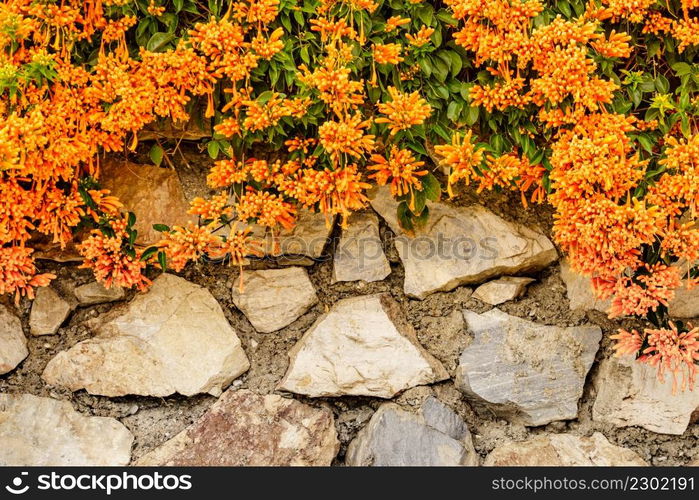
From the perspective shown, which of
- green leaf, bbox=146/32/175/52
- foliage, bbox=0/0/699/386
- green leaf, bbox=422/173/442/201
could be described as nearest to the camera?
Result: foliage, bbox=0/0/699/386

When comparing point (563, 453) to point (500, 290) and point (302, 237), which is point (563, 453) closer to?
point (500, 290)

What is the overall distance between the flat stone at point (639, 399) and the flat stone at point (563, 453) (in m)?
0.08

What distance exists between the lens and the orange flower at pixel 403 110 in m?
2.13

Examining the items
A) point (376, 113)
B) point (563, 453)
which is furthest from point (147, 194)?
point (563, 453)

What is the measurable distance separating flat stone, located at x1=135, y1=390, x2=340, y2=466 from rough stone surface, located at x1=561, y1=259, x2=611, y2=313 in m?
0.88

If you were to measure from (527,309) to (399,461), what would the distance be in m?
0.64

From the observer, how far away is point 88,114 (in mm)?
2199

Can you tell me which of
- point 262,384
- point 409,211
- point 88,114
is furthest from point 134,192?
point 409,211

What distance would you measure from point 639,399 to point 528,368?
1.16 feet

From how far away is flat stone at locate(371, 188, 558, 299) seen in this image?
95.3 inches

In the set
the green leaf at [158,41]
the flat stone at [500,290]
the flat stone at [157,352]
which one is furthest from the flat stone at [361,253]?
the green leaf at [158,41]

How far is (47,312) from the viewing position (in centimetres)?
247

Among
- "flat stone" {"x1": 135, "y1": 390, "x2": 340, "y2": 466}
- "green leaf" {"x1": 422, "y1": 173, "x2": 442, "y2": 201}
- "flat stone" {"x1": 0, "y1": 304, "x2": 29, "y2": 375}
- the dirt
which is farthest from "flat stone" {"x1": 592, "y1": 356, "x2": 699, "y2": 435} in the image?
"flat stone" {"x1": 0, "y1": 304, "x2": 29, "y2": 375}

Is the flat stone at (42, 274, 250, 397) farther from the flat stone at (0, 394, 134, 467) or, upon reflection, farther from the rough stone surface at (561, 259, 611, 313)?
the rough stone surface at (561, 259, 611, 313)
